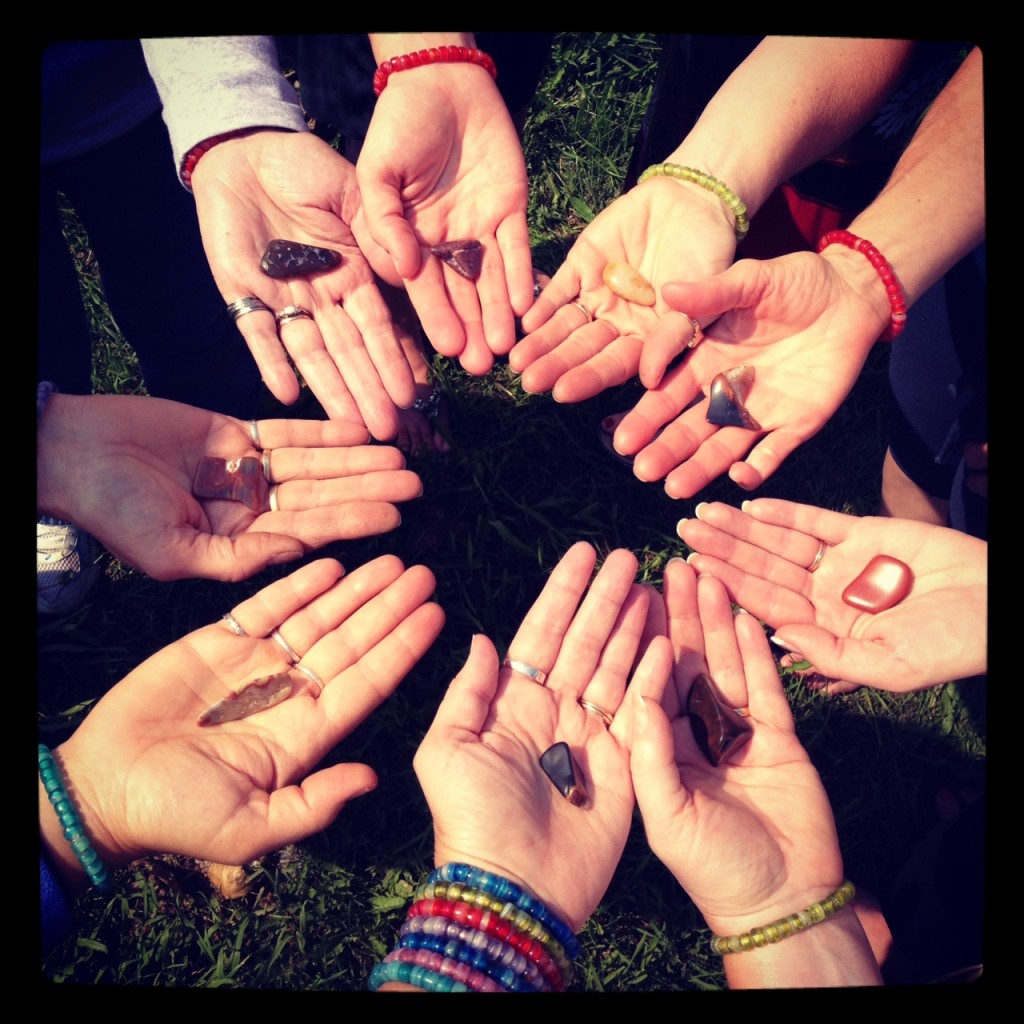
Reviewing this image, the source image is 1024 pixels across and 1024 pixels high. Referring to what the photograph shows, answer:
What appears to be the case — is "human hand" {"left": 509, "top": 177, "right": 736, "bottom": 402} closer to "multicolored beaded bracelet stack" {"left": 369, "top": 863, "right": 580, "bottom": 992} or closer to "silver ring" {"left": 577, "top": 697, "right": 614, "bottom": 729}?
"silver ring" {"left": 577, "top": 697, "right": 614, "bottom": 729}

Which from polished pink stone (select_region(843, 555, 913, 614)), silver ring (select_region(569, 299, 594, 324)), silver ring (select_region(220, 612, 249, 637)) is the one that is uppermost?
silver ring (select_region(569, 299, 594, 324))

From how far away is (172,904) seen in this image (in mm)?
2920

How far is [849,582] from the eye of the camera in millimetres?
2561

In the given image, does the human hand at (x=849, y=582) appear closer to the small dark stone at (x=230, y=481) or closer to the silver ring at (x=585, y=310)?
the silver ring at (x=585, y=310)

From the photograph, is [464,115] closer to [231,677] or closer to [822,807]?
[231,677]

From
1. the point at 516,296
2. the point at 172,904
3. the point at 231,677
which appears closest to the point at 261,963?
the point at 172,904

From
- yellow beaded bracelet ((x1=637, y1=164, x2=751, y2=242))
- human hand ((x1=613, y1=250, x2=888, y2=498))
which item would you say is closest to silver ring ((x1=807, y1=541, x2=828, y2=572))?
human hand ((x1=613, y1=250, x2=888, y2=498))

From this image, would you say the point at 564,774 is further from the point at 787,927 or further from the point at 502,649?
the point at 502,649

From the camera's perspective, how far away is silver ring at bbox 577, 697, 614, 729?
7.77 feet

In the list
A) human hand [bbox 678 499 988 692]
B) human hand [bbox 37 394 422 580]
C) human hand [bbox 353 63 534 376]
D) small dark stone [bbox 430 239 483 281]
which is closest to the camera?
human hand [bbox 678 499 988 692]

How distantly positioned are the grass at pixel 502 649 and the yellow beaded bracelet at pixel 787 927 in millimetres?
922

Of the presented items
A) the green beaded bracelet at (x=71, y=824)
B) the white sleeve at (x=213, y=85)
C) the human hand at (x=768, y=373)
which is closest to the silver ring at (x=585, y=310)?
the human hand at (x=768, y=373)

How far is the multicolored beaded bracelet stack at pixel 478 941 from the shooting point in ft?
6.20

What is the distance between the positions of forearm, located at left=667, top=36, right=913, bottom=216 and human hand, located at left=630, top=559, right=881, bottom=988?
5.42ft
